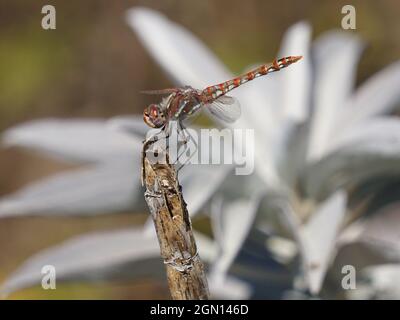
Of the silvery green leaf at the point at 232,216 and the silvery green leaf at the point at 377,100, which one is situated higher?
the silvery green leaf at the point at 377,100

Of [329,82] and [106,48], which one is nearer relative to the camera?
[329,82]

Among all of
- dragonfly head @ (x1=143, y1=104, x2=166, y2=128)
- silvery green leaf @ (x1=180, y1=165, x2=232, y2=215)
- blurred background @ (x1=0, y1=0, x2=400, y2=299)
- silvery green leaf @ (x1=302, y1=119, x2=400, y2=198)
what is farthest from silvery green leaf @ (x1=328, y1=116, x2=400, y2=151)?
blurred background @ (x1=0, y1=0, x2=400, y2=299)

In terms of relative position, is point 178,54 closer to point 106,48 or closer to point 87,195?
point 87,195

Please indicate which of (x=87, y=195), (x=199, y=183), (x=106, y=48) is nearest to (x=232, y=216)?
(x=199, y=183)

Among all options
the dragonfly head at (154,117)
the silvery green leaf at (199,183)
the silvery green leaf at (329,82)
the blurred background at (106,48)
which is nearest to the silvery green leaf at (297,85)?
the silvery green leaf at (329,82)

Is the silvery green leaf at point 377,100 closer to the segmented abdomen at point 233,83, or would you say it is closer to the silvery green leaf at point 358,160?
the silvery green leaf at point 358,160

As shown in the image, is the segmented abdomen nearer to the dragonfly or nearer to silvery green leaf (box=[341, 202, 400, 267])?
the dragonfly
